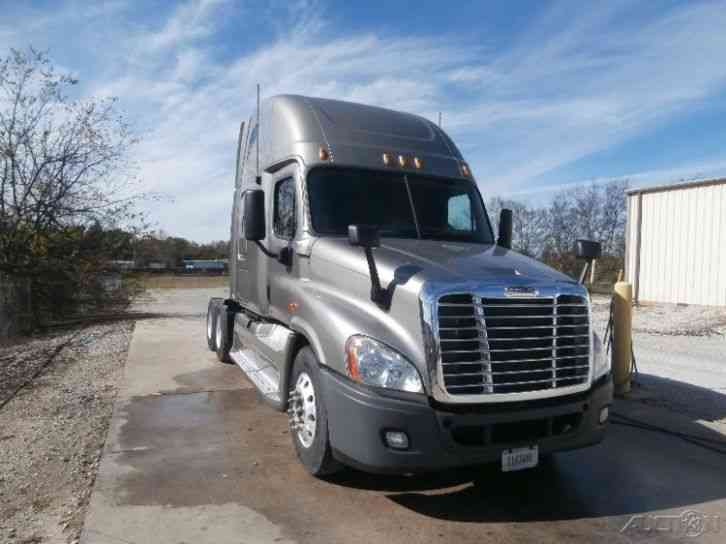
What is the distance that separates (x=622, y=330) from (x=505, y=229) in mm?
2138

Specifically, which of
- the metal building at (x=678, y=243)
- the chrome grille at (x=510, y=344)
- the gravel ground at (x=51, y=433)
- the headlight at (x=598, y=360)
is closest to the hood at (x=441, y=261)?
the chrome grille at (x=510, y=344)

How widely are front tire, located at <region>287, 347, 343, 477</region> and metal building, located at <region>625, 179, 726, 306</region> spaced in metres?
15.7

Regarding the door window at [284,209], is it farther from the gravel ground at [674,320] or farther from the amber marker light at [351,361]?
the gravel ground at [674,320]

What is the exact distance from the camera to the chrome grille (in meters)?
3.69

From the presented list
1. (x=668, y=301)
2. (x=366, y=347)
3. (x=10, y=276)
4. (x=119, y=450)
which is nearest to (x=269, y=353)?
(x=119, y=450)

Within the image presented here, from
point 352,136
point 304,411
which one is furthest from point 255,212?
point 304,411

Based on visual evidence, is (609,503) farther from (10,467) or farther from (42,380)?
(42,380)

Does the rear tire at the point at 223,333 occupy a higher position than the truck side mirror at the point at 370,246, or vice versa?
the truck side mirror at the point at 370,246

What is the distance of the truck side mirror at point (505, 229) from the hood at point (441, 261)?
904 millimetres

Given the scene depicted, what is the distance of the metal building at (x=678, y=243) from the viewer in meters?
16.3

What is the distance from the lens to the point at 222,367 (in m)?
8.73

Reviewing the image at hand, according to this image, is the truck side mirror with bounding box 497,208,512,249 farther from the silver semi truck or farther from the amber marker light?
the amber marker light

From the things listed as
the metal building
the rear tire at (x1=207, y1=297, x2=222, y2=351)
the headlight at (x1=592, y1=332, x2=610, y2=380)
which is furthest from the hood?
the metal building

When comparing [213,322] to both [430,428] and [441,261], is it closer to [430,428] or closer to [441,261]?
[441,261]
